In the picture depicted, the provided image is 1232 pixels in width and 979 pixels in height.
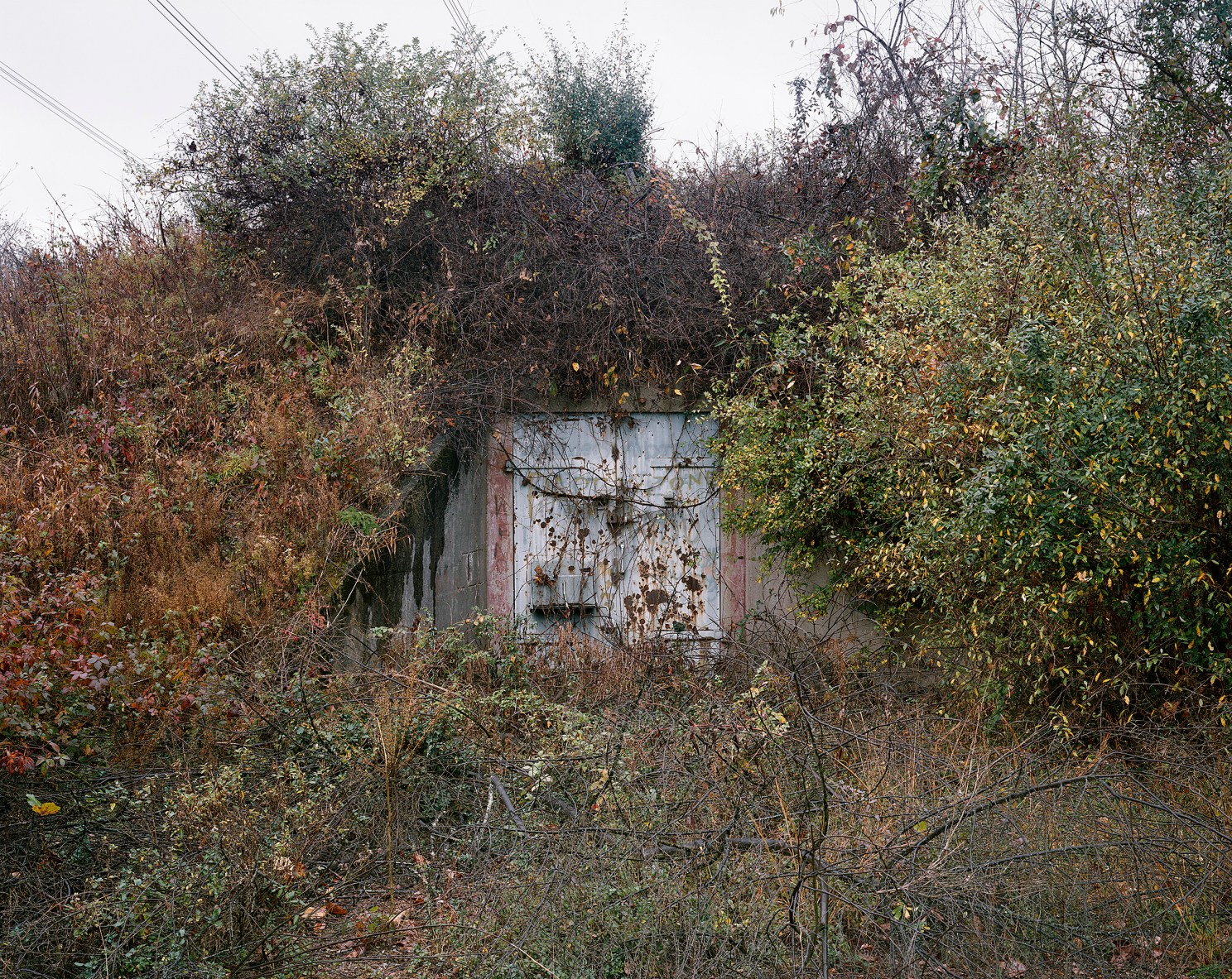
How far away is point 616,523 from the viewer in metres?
8.66

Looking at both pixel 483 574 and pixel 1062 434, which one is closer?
pixel 1062 434

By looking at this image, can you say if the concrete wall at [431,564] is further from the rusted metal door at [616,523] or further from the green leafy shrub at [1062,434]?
the green leafy shrub at [1062,434]

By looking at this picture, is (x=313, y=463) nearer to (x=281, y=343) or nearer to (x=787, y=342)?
(x=281, y=343)

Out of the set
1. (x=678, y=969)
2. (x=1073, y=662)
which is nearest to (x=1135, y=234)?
(x=1073, y=662)

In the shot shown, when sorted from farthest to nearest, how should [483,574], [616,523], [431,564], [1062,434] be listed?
[616,523] < [483,574] < [431,564] < [1062,434]

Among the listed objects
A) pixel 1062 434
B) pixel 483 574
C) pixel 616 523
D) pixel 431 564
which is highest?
pixel 1062 434

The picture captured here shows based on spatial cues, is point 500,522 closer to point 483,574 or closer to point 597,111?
point 483,574

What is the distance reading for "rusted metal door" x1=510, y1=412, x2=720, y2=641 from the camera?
8547mm

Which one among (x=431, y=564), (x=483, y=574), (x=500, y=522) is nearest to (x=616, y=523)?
(x=500, y=522)

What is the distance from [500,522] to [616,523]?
3.64 ft

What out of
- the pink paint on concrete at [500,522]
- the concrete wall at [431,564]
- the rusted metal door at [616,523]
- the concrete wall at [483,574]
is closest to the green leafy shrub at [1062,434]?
the concrete wall at [483,574]

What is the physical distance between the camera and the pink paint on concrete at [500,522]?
8570 mm

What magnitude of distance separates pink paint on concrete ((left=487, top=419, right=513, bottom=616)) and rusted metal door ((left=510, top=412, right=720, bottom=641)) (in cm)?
6

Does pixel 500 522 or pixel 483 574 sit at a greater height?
pixel 500 522
